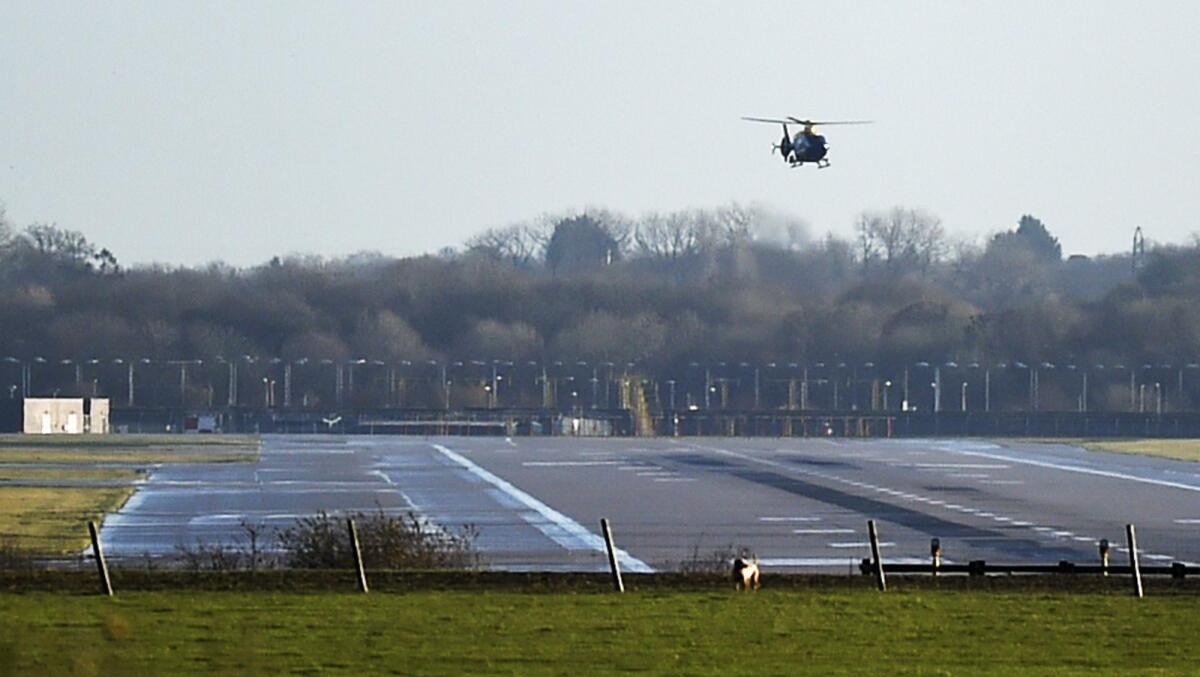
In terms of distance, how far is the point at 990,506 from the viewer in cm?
6266

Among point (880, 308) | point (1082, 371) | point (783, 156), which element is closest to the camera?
point (783, 156)

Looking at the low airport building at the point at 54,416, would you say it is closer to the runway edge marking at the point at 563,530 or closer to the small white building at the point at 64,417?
the small white building at the point at 64,417

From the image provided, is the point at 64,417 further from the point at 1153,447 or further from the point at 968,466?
the point at 968,466

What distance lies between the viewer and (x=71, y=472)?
259 feet

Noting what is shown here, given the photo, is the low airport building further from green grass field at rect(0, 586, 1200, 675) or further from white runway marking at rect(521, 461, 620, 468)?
green grass field at rect(0, 586, 1200, 675)

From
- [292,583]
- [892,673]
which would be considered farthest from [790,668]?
[292,583]

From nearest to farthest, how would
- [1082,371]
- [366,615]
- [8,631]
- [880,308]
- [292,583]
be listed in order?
[8,631] < [366,615] < [292,583] < [1082,371] < [880,308]

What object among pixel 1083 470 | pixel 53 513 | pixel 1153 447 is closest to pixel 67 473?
pixel 53 513

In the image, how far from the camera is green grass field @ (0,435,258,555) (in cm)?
4866

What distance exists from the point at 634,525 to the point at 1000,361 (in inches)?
5510

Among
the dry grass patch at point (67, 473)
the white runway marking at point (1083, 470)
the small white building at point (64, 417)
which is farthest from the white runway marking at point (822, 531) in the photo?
the small white building at point (64, 417)

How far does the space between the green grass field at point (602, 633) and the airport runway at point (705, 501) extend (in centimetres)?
1176

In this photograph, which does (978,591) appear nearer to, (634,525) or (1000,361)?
(634,525)

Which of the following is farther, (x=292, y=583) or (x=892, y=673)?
(x=292, y=583)
